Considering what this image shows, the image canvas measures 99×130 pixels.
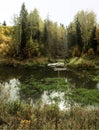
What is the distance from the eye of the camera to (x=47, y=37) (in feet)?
181

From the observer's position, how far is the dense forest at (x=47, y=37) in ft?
168

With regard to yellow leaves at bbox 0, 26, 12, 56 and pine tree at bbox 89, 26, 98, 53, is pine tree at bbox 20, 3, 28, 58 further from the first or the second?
pine tree at bbox 89, 26, 98, 53

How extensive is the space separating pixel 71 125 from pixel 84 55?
143 feet

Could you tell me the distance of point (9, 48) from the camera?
51.9m

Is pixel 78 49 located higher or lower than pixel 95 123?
lower

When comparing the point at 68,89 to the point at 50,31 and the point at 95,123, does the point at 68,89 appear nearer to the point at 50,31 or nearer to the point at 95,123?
the point at 95,123

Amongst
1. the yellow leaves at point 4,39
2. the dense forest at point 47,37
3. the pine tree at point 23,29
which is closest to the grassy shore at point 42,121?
the dense forest at point 47,37

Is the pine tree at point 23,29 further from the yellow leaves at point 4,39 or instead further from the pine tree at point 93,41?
the pine tree at point 93,41

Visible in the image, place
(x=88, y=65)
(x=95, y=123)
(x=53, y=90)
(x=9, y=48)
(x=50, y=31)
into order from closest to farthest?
(x=95, y=123), (x=53, y=90), (x=88, y=65), (x=9, y=48), (x=50, y=31)

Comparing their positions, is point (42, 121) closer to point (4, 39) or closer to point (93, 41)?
point (93, 41)

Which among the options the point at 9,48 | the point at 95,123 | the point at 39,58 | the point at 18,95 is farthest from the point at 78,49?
the point at 95,123

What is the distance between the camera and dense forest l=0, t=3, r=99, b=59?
51.3m

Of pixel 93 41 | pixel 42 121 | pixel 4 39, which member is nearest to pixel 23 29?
pixel 4 39

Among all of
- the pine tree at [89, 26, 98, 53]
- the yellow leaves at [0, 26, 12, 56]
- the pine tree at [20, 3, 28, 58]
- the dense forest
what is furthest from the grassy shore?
the yellow leaves at [0, 26, 12, 56]
